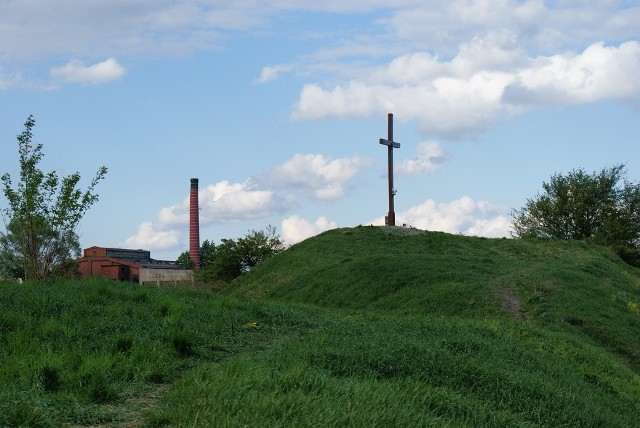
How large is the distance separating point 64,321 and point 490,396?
5.74 m

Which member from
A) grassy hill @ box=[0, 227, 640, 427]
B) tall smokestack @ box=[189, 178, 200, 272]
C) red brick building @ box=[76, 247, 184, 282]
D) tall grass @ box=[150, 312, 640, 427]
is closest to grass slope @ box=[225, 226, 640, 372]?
grassy hill @ box=[0, 227, 640, 427]

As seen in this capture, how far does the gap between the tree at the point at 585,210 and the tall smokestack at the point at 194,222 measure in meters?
24.4

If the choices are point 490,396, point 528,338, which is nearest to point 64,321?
point 490,396

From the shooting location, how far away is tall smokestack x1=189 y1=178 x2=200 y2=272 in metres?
57.1

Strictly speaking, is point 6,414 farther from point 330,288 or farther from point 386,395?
point 330,288

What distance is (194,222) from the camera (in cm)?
5709

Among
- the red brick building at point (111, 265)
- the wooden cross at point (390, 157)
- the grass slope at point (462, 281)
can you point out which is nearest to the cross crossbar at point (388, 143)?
the wooden cross at point (390, 157)

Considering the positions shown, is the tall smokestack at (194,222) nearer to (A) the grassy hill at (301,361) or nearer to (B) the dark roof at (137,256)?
(B) the dark roof at (137,256)

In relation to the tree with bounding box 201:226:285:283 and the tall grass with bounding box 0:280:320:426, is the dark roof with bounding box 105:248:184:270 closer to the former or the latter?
the tree with bounding box 201:226:285:283

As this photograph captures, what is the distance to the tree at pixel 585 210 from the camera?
52.6 m

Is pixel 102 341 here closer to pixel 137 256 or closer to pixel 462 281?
pixel 462 281

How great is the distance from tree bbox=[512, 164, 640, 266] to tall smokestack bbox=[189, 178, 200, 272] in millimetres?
24353

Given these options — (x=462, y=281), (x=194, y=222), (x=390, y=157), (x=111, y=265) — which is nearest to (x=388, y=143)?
(x=390, y=157)

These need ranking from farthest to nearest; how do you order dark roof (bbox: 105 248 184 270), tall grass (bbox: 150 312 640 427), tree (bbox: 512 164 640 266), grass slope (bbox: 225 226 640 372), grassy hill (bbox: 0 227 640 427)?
dark roof (bbox: 105 248 184 270) < tree (bbox: 512 164 640 266) < grass slope (bbox: 225 226 640 372) < grassy hill (bbox: 0 227 640 427) < tall grass (bbox: 150 312 640 427)
